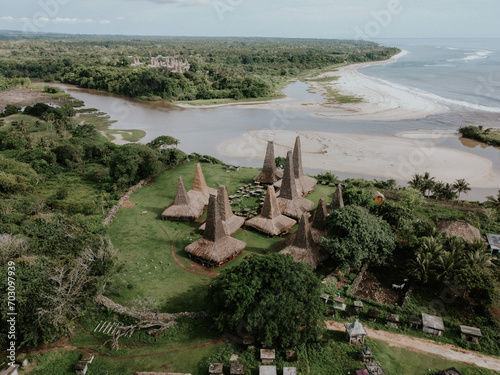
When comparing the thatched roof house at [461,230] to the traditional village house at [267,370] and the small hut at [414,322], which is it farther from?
the traditional village house at [267,370]

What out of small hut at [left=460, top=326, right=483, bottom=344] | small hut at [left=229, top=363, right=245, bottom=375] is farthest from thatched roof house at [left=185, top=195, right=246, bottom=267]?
small hut at [left=460, top=326, right=483, bottom=344]

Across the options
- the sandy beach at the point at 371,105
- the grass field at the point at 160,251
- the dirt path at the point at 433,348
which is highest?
the sandy beach at the point at 371,105

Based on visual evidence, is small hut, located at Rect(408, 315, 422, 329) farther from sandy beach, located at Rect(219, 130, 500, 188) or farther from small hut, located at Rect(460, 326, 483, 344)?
sandy beach, located at Rect(219, 130, 500, 188)

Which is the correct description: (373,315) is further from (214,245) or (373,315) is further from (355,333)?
(214,245)

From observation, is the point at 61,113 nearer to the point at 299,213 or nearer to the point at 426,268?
the point at 299,213

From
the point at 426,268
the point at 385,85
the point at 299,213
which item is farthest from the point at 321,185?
the point at 385,85

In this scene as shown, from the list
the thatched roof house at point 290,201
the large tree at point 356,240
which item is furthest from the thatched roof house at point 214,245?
the large tree at point 356,240
